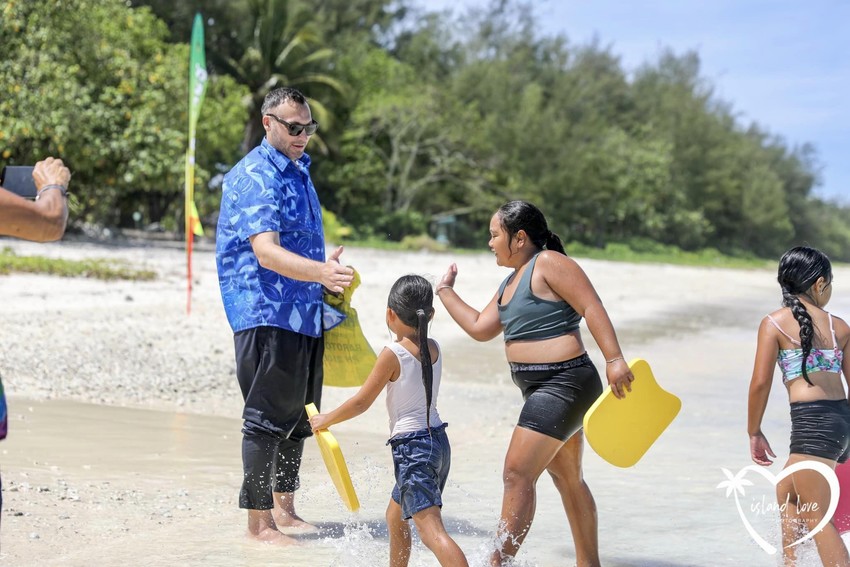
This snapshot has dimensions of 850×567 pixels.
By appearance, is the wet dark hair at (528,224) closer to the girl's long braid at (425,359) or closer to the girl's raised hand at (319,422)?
the girl's long braid at (425,359)

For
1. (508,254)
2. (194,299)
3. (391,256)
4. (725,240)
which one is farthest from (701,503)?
(725,240)

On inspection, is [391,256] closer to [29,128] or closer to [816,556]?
[29,128]

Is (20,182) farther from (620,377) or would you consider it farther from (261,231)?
(620,377)

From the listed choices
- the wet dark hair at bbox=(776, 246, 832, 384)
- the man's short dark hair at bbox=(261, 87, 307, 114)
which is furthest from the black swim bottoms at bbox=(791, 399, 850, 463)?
the man's short dark hair at bbox=(261, 87, 307, 114)

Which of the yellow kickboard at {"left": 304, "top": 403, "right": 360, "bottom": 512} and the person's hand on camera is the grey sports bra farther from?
the person's hand on camera

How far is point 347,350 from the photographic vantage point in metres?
4.77

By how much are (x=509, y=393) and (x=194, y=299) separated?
6.21m

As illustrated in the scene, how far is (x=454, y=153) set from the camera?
4616 cm

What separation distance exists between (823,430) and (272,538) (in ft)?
8.11

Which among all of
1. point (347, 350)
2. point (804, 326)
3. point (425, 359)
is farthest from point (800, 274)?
point (347, 350)

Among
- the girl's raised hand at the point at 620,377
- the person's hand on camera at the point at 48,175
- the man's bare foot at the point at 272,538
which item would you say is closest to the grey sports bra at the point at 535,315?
the girl's raised hand at the point at 620,377

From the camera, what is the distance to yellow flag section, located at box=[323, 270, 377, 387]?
15.5ft

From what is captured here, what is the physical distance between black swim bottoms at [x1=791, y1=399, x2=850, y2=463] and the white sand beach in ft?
3.65

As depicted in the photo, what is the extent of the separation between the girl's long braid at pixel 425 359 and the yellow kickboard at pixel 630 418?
1.98 ft
